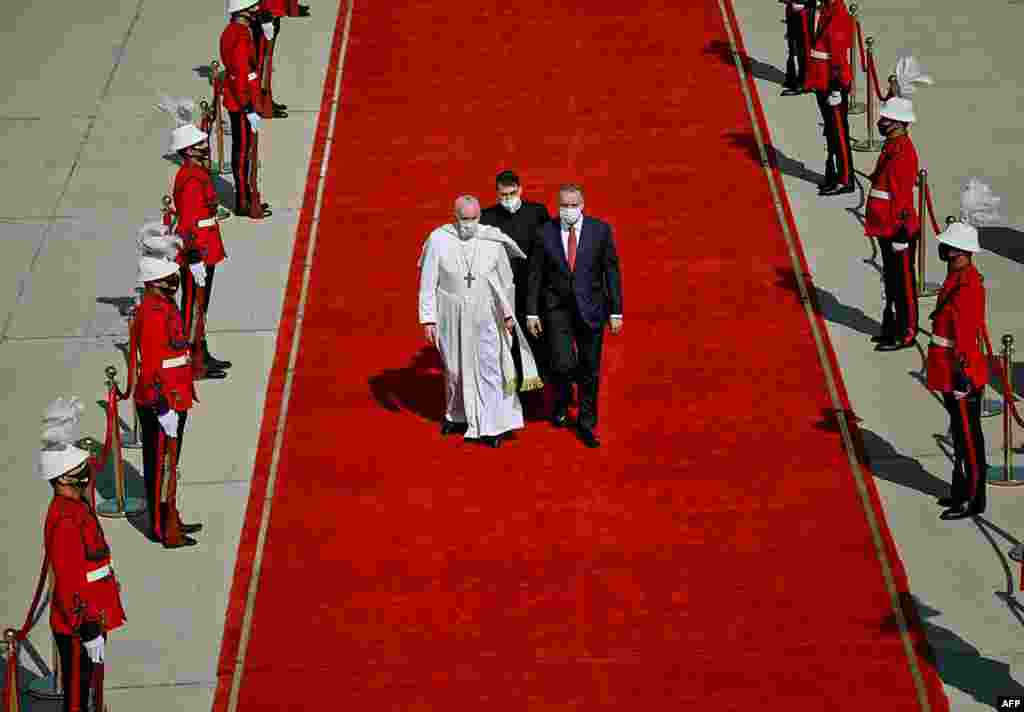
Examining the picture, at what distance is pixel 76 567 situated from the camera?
1577cm

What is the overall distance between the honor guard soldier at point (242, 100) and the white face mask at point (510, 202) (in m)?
4.97

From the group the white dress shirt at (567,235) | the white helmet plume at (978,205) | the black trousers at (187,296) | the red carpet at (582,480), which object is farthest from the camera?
the black trousers at (187,296)

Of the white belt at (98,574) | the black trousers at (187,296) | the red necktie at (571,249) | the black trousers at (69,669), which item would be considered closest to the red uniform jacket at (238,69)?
the black trousers at (187,296)

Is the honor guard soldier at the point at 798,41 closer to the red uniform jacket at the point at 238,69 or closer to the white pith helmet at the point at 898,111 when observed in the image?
the white pith helmet at the point at 898,111

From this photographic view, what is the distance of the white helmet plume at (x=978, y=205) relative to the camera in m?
18.4

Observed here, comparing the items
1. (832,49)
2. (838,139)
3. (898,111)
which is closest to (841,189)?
(838,139)

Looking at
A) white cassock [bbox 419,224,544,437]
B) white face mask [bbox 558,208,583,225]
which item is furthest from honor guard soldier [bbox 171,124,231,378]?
white face mask [bbox 558,208,583,225]

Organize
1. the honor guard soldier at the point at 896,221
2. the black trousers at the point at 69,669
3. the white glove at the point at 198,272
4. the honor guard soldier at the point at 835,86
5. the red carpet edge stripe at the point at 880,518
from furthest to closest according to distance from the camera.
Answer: the honor guard soldier at the point at 835,86, the honor guard soldier at the point at 896,221, the white glove at the point at 198,272, the red carpet edge stripe at the point at 880,518, the black trousers at the point at 69,669

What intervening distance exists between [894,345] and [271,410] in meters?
5.90

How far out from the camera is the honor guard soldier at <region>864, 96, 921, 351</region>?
21.0 m

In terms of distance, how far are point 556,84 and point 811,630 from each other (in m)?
10.6

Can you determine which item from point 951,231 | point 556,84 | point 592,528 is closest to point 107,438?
point 592,528

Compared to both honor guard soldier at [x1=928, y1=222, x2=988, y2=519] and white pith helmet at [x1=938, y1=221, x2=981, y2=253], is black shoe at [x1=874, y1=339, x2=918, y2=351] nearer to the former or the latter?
honor guard soldier at [x1=928, y1=222, x2=988, y2=519]

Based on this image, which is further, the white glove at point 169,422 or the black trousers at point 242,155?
the black trousers at point 242,155
